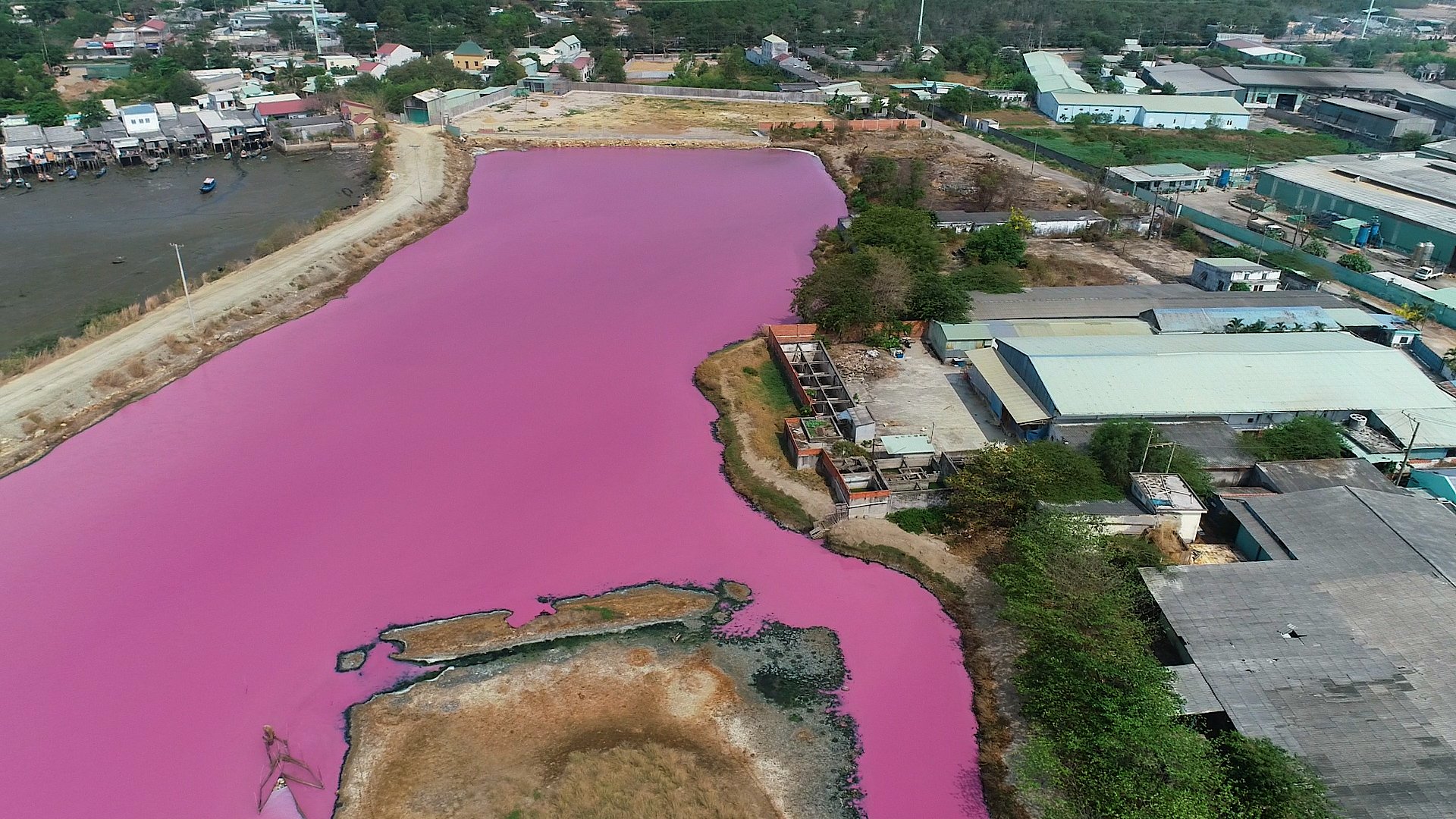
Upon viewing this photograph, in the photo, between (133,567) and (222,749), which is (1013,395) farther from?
(133,567)

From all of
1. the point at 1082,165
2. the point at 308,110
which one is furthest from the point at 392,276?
the point at 1082,165

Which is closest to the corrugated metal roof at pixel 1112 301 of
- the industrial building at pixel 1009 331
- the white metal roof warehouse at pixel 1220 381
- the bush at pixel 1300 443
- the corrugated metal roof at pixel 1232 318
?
the corrugated metal roof at pixel 1232 318

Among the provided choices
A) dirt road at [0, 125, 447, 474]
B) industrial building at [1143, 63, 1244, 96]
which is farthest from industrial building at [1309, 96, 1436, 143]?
dirt road at [0, 125, 447, 474]

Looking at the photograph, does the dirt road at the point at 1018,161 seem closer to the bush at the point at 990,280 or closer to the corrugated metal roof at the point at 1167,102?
the corrugated metal roof at the point at 1167,102

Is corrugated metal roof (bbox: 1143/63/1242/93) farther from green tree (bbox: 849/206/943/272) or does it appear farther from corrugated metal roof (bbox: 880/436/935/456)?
corrugated metal roof (bbox: 880/436/935/456)

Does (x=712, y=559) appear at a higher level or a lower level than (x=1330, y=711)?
lower

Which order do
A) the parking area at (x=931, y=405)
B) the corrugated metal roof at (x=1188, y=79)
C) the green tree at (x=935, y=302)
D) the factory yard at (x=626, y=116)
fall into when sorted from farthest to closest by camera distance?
the corrugated metal roof at (x=1188, y=79) < the factory yard at (x=626, y=116) < the green tree at (x=935, y=302) < the parking area at (x=931, y=405)

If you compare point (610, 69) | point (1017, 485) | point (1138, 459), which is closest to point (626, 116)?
point (610, 69)
